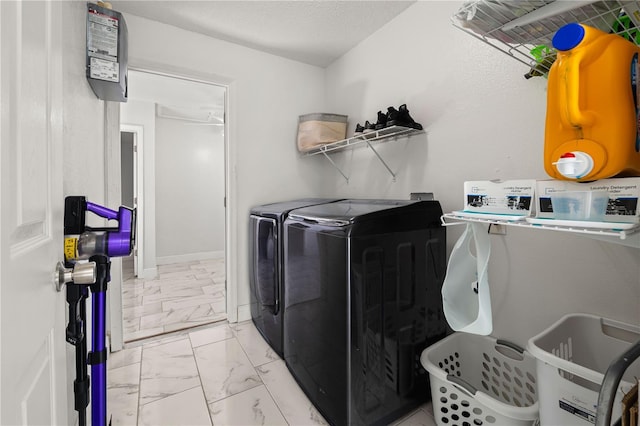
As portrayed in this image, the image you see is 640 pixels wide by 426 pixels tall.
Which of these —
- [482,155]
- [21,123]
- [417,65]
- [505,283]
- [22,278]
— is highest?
[417,65]

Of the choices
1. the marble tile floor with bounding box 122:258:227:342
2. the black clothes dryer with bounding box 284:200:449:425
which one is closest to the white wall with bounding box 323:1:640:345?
the black clothes dryer with bounding box 284:200:449:425

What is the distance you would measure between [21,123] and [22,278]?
9.9 inches

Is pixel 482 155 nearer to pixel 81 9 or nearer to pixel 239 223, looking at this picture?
pixel 239 223

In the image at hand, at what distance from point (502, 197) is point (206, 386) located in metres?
1.81

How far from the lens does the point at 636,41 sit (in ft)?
2.61

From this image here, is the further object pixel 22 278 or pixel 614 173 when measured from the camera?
pixel 614 173

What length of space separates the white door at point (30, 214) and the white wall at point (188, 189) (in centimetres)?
435

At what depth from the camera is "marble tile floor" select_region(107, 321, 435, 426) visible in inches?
55.4

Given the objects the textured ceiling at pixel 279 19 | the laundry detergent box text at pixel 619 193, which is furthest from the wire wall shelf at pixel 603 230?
the textured ceiling at pixel 279 19

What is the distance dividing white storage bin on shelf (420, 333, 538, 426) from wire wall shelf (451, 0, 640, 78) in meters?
1.25

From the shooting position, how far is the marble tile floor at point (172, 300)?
243 centimetres

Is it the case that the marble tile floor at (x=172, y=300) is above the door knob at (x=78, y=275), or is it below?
below

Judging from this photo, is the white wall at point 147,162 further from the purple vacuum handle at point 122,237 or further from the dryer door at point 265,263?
the purple vacuum handle at point 122,237

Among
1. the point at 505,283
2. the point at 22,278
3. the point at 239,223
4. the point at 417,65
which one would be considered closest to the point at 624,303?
the point at 505,283
